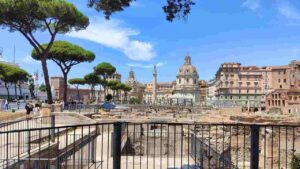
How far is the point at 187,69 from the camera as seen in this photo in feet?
472

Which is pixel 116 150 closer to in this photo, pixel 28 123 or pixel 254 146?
pixel 254 146

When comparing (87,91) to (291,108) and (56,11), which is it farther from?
(56,11)

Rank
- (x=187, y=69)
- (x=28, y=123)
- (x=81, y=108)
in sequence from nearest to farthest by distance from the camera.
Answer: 1. (x=28, y=123)
2. (x=81, y=108)
3. (x=187, y=69)

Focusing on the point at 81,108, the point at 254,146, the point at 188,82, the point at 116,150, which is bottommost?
the point at 81,108

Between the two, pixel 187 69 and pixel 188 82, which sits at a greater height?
pixel 187 69

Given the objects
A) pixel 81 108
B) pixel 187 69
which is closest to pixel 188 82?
pixel 187 69

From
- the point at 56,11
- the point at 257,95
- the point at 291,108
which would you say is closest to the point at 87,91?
the point at 257,95

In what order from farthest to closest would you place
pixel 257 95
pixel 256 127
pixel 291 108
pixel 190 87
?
pixel 190 87
pixel 257 95
pixel 291 108
pixel 256 127

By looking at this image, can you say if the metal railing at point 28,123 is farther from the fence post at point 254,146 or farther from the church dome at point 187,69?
the church dome at point 187,69

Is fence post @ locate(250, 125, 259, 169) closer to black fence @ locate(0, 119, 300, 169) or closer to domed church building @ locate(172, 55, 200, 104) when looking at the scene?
black fence @ locate(0, 119, 300, 169)

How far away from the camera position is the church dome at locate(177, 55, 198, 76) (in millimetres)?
142625

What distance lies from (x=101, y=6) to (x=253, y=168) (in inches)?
232

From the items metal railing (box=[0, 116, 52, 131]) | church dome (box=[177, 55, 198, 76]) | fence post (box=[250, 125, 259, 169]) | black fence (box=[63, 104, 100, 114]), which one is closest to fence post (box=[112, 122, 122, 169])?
fence post (box=[250, 125, 259, 169])

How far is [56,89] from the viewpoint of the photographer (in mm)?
132125
